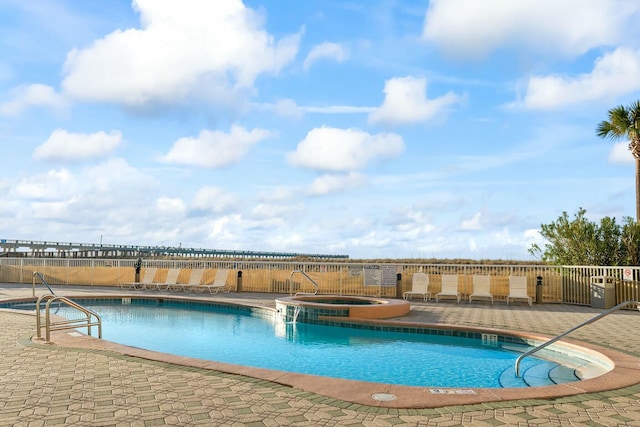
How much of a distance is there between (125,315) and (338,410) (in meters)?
10.2

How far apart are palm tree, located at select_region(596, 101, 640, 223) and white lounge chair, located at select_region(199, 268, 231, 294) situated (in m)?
16.2

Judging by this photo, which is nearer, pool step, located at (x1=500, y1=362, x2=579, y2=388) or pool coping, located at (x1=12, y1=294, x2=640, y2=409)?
pool coping, located at (x1=12, y1=294, x2=640, y2=409)

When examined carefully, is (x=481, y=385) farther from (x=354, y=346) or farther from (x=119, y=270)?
(x=119, y=270)

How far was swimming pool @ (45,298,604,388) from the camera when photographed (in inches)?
271

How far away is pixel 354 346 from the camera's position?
8.83m

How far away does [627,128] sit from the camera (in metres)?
21.1

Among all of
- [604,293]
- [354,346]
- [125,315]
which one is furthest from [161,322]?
[604,293]

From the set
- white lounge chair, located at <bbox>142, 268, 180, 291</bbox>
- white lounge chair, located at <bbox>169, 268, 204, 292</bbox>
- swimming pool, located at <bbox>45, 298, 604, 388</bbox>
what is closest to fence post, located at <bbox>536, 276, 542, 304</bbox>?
swimming pool, located at <bbox>45, 298, 604, 388</bbox>

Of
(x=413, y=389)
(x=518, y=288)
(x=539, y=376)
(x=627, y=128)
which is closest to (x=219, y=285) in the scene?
(x=518, y=288)

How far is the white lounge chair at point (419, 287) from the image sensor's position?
15.4 m

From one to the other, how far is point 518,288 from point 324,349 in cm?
839

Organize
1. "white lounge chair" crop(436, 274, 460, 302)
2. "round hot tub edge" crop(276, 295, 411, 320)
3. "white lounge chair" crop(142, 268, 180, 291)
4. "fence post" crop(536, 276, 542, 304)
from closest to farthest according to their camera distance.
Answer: "round hot tub edge" crop(276, 295, 411, 320), "fence post" crop(536, 276, 542, 304), "white lounge chair" crop(436, 274, 460, 302), "white lounge chair" crop(142, 268, 180, 291)

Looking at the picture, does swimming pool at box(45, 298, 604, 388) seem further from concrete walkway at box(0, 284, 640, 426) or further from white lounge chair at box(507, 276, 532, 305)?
white lounge chair at box(507, 276, 532, 305)

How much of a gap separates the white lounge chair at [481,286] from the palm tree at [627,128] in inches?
369
